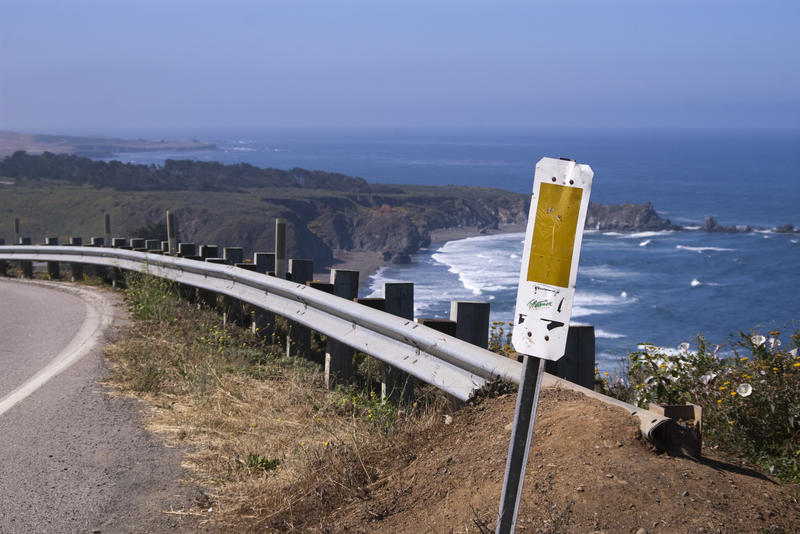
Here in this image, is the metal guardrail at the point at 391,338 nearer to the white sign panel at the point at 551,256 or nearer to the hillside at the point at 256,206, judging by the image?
the white sign panel at the point at 551,256

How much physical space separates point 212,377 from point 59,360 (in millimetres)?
2313

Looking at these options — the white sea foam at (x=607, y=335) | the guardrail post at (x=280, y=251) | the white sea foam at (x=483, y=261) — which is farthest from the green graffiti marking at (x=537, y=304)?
the white sea foam at (x=483, y=261)

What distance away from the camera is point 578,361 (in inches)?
196

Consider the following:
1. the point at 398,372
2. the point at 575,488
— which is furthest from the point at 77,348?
the point at 575,488

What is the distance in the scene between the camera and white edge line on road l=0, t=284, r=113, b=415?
7.23 metres

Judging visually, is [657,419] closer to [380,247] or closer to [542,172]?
[542,172]

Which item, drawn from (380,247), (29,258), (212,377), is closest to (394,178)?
(380,247)

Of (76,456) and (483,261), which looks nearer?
(76,456)

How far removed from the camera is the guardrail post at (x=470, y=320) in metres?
5.71

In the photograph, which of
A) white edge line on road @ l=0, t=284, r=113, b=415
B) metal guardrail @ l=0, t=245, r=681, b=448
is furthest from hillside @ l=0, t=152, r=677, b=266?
metal guardrail @ l=0, t=245, r=681, b=448

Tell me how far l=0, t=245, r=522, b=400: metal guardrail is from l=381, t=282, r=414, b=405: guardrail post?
244 mm

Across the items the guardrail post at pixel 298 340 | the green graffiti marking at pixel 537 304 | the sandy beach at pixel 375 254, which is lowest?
the sandy beach at pixel 375 254

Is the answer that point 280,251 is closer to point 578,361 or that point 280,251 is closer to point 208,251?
point 208,251

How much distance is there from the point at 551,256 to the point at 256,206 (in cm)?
9963
